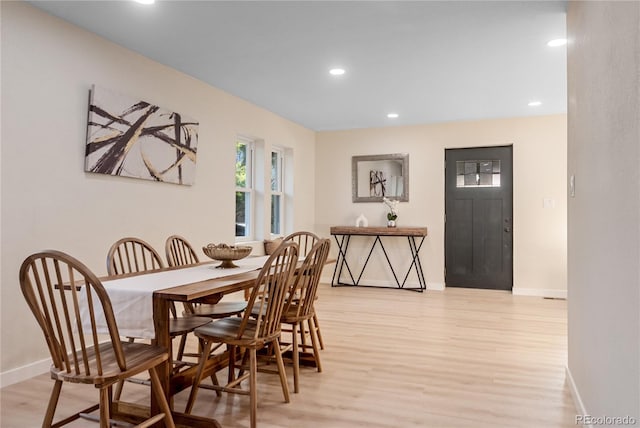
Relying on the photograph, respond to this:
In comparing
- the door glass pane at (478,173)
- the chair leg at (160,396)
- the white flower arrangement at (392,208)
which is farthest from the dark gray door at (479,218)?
the chair leg at (160,396)

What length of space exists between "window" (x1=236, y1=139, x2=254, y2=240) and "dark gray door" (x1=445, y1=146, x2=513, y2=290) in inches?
107

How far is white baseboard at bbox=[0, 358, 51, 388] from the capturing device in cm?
269

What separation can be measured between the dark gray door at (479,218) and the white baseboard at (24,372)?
4.91 m

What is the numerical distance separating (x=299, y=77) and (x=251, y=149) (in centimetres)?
160

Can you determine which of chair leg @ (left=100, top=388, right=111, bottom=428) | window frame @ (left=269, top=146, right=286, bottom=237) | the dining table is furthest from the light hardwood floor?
window frame @ (left=269, top=146, right=286, bottom=237)

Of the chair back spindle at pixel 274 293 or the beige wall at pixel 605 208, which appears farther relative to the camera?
the chair back spindle at pixel 274 293

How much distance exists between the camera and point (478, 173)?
20.2 ft

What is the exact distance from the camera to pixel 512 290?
5.95 metres

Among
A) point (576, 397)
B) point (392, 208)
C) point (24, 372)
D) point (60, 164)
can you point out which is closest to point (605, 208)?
point (576, 397)

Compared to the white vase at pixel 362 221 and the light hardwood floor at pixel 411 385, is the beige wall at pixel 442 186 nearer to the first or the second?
the white vase at pixel 362 221

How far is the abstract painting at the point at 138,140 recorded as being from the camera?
323 centimetres

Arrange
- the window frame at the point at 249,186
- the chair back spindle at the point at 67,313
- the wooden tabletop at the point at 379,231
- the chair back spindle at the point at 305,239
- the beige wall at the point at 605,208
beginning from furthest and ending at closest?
the wooden tabletop at the point at 379,231 < the window frame at the point at 249,186 < the chair back spindle at the point at 305,239 < the chair back spindle at the point at 67,313 < the beige wall at the point at 605,208

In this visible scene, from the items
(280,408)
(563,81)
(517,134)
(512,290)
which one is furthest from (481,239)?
(280,408)

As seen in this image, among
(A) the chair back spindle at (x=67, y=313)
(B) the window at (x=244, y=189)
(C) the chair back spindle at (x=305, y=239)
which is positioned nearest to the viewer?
(A) the chair back spindle at (x=67, y=313)
